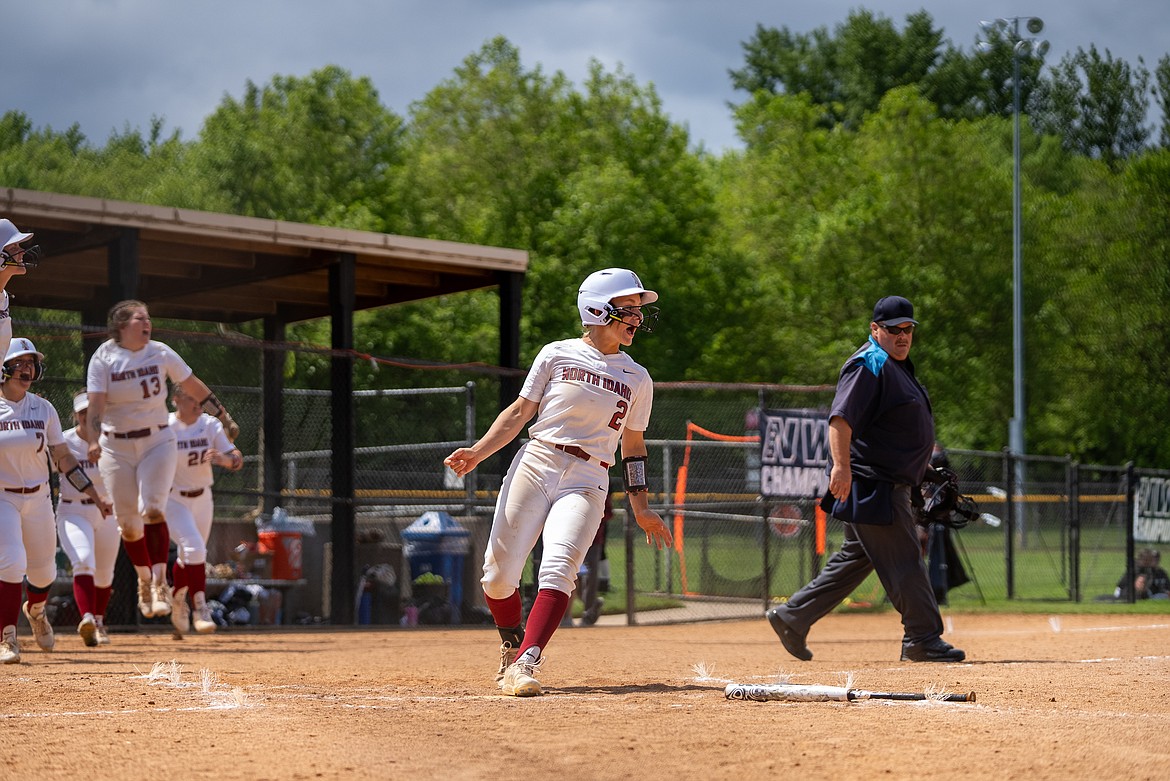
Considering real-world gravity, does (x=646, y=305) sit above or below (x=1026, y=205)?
below

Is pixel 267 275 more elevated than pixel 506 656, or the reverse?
pixel 267 275

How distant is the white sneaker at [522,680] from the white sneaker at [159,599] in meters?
5.00

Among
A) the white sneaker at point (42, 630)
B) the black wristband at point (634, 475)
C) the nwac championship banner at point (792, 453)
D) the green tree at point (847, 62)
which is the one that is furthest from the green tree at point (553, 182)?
the black wristband at point (634, 475)

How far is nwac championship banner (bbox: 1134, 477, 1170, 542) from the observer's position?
61.7 feet

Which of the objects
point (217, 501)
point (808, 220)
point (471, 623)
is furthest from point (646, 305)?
point (808, 220)

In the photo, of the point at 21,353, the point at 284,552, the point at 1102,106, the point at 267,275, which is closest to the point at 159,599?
the point at 21,353

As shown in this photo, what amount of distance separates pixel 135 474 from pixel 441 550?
4.82 meters

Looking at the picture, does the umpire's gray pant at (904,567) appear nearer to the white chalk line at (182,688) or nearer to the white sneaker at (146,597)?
the white chalk line at (182,688)

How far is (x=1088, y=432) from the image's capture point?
4900 cm

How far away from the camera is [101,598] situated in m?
11.1

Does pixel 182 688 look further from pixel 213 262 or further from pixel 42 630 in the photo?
pixel 213 262

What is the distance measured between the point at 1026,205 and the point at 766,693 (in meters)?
45.0

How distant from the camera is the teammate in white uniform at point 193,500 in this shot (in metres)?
11.5

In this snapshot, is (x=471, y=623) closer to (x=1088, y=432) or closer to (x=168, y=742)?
(x=168, y=742)
